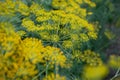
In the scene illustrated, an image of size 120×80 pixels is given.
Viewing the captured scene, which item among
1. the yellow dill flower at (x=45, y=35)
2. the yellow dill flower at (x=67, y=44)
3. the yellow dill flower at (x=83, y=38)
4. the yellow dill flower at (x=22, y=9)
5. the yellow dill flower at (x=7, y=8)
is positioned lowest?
the yellow dill flower at (x=67, y=44)

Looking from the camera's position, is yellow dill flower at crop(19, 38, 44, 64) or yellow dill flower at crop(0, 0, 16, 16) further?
yellow dill flower at crop(0, 0, 16, 16)

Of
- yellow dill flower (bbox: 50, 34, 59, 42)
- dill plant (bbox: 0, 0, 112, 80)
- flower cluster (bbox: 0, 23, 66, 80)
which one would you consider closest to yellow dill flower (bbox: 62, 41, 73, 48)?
dill plant (bbox: 0, 0, 112, 80)

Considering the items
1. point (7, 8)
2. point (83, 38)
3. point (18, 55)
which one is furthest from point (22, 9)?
point (18, 55)

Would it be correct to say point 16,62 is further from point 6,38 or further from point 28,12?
point 28,12

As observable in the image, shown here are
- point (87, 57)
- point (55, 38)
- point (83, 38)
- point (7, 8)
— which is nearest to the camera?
point (7, 8)

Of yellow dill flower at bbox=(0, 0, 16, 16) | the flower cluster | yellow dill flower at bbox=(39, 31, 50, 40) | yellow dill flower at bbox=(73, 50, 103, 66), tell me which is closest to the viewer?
the flower cluster

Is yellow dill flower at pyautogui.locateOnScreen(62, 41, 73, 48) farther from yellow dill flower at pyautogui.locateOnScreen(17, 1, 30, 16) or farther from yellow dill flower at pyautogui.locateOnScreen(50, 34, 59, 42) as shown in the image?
yellow dill flower at pyautogui.locateOnScreen(17, 1, 30, 16)

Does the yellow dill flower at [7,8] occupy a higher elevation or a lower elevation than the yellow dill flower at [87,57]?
higher

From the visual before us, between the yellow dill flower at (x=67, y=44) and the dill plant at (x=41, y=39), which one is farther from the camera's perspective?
the yellow dill flower at (x=67, y=44)

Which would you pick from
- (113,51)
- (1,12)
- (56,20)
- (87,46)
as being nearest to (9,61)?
(1,12)

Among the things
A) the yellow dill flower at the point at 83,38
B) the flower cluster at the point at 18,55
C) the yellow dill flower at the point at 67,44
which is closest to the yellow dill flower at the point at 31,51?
→ the flower cluster at the point at 18,55

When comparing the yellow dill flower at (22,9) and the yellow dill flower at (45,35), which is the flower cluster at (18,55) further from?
the yellow dill flower at (22,9)

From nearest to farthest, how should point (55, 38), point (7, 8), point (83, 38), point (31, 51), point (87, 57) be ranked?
point (31, 51) < point (7, 8) < point (55, 38) < point (83, 38) < point (87, 57)

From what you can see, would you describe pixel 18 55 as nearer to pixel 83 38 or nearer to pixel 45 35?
pixel 45 35
